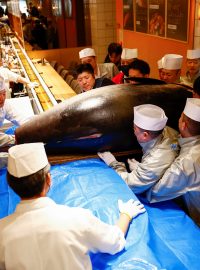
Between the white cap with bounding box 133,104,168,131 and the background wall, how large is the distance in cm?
307

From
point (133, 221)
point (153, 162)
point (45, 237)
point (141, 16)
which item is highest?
point (141, 16)

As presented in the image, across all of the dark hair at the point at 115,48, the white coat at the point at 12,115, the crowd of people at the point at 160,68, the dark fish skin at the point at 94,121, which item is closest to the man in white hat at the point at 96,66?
the crowd of people at the point at 160,68

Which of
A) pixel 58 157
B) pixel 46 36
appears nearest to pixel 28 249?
pixel 58 157

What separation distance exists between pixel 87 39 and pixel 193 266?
989 centimetres

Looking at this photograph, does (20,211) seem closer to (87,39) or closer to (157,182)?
(157,182)

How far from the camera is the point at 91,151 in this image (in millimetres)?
2479

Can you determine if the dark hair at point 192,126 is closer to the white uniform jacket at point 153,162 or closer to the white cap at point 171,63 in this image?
the white uniform jacket at point 153,162

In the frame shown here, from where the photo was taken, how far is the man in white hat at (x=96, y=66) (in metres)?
3.81

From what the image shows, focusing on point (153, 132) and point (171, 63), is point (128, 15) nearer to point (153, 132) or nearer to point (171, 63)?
point (171, 63)

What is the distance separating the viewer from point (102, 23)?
8688mm

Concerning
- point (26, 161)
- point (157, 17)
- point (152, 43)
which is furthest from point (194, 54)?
point (26, 161)

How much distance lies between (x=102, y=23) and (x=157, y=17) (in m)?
3.35

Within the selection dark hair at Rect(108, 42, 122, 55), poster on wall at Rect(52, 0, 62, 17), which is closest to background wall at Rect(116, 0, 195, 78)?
dark hair at Rect(108, 42, 122, 55)

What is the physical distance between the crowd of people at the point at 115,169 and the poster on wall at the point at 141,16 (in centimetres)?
297
